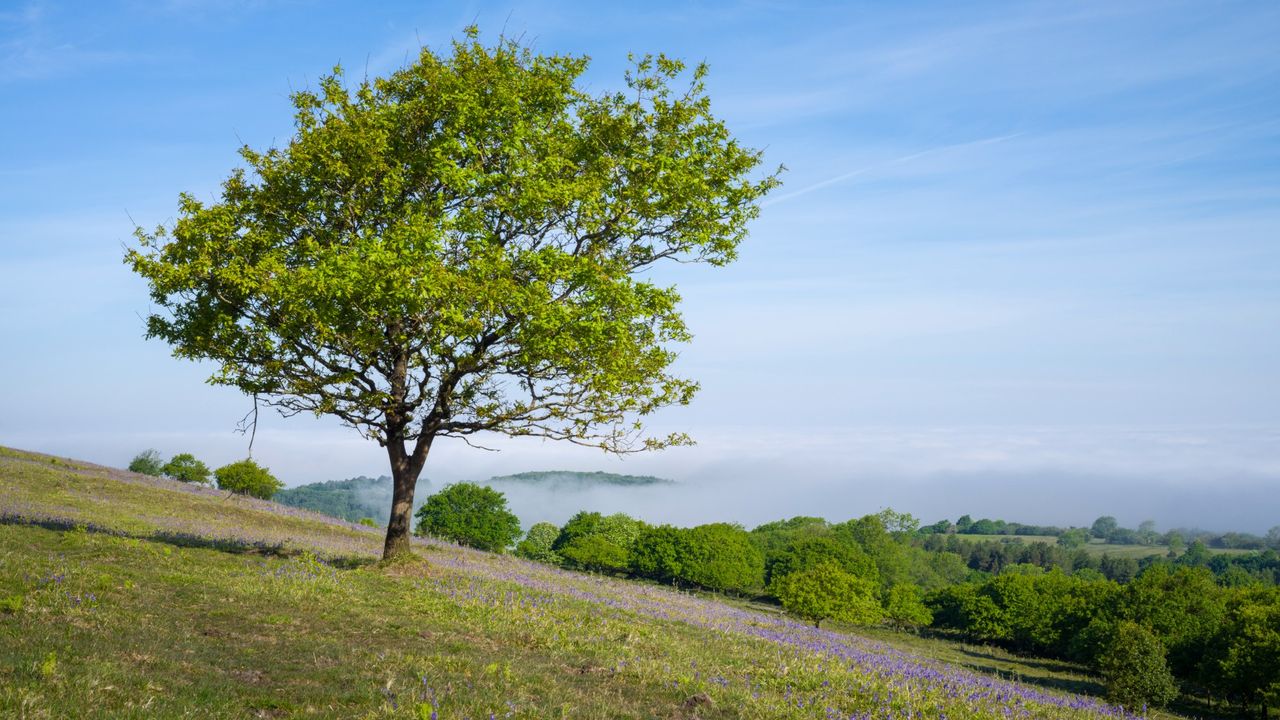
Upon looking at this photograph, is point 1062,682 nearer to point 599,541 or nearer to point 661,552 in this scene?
point 661,552

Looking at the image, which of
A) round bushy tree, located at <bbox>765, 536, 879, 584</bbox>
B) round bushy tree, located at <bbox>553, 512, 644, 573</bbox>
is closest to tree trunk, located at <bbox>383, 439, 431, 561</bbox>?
round bushy tree, located at <bbox>553, 512, 644, 573</bbox>

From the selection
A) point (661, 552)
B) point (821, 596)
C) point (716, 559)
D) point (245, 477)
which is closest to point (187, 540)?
point (821, 596)

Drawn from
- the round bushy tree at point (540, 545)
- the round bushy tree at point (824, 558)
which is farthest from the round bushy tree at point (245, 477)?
the round bushy tree at point (824, 558)

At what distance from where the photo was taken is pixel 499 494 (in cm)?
10044

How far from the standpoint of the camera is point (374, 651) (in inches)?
489

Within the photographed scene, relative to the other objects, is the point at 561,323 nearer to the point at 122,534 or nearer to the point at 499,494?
the point at 122,534

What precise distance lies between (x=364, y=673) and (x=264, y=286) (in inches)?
515

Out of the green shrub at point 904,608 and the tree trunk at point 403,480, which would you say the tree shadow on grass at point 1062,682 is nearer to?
the green shrub at point 904,608

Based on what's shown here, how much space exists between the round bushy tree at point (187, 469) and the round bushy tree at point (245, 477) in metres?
21.1

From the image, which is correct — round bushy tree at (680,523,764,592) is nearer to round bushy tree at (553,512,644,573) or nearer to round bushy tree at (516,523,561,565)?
round bushy tree at (553,512,644,573)

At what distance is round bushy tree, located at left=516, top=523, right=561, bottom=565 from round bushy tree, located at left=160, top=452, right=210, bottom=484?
4934cm

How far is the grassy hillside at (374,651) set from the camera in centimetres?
923

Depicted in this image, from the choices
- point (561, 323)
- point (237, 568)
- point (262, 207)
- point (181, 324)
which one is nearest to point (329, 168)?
point (262, 207)

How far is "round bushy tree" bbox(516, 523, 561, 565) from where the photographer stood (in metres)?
120
